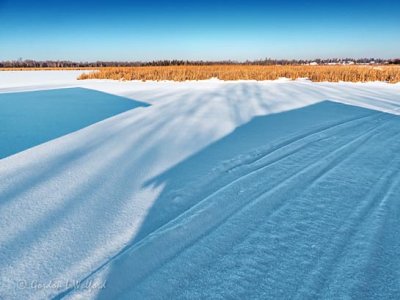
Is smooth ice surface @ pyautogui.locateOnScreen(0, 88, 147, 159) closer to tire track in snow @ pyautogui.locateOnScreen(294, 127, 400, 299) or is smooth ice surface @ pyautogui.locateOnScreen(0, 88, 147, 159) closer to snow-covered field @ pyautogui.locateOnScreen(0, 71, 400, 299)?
snow-covered field @ pyautogui.locateOnScreen(0, 71, 400, 299)

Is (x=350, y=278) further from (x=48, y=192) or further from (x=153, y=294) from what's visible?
(x=48, y=192)

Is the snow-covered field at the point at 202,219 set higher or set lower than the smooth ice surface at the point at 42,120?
lower

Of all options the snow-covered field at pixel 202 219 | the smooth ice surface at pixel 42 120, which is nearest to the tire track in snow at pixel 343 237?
the snow-covered field at pixel 202 219

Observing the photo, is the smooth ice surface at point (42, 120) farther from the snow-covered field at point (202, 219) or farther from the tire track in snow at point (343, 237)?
the tire track in snow at point (343, 237)

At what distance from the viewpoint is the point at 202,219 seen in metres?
2.50

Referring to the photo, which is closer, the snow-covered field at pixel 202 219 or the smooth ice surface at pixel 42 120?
the snow-covered field at pixel 202 219

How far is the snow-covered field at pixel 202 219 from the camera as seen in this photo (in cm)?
182

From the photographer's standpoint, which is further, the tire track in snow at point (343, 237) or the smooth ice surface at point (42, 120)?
the smooth ice surface at point (42, 120)

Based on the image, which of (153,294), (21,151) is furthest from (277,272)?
(21,151)

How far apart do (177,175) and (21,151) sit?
8.53 feet

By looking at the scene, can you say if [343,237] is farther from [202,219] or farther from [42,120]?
[42,120]

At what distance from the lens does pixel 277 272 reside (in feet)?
6.26

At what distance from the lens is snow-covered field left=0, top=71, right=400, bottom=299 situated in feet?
5.97

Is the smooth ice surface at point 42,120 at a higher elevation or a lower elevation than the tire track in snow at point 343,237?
higher
